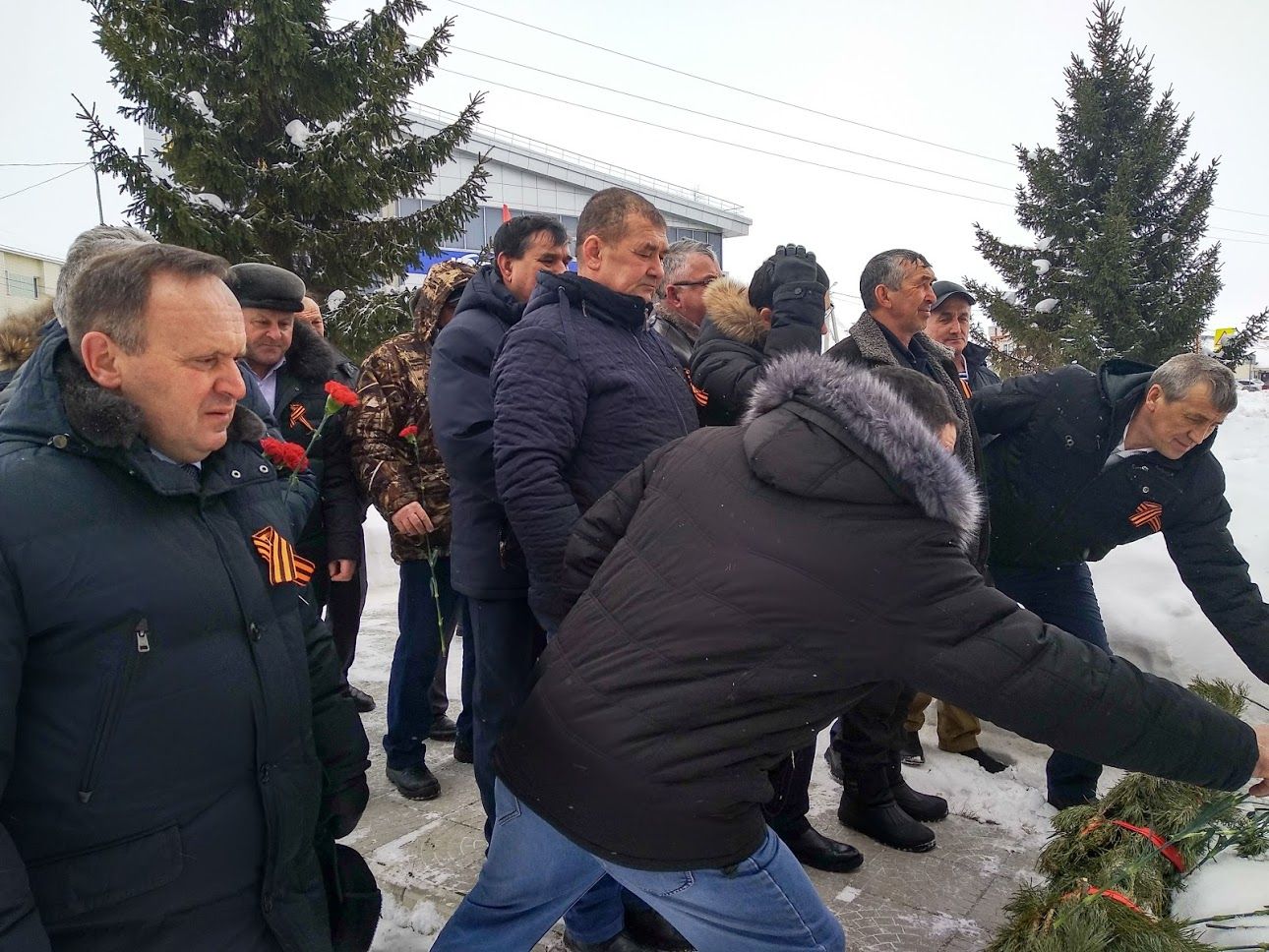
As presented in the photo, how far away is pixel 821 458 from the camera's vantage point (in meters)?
1.61

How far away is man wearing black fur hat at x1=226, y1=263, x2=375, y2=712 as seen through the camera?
128 inches

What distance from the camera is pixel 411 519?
139 inches

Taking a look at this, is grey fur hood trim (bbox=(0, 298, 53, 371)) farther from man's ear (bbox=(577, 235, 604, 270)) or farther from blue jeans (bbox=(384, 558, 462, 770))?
man's ear (bbox=(577, 235, 604, 270))

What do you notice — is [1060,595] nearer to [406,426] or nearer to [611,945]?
[611,945]

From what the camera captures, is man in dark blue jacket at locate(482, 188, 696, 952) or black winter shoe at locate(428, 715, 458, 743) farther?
black winter shoe at locate(428, 715, 458, 743)

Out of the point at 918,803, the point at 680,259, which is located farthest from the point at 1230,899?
the point at 680,259

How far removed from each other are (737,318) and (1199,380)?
1.58 meters

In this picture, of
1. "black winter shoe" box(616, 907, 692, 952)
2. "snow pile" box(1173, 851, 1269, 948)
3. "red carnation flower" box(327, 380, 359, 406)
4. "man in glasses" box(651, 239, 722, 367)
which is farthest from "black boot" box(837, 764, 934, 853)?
"red carnation flower" box(327, 380, 359, 406)

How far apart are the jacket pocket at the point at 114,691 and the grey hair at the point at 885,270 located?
A: 274 centimetres

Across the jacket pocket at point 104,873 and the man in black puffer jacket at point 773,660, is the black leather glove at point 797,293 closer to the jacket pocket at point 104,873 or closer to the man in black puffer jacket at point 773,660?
the man in black puffer jacket at point 773,660

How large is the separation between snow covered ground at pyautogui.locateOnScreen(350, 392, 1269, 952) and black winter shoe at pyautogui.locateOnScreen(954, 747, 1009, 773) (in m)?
0.04

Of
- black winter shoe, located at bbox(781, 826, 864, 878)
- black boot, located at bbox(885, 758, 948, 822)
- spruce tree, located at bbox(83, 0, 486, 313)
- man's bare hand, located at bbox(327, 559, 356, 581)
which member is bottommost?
black winter shoe, located at bbox(781, 826, 864, 878)

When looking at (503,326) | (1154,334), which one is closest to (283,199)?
(503,326)

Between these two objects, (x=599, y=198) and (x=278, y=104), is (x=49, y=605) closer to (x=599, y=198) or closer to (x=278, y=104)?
(x=599, y=198)
